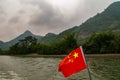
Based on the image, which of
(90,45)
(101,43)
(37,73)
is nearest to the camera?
(37,73)

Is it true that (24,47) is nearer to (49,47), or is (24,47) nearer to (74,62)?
(49,47)

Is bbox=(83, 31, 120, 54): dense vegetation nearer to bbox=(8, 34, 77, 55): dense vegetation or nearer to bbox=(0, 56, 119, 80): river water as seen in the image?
bbox=(8, 34, 77, 55): dense vegetation

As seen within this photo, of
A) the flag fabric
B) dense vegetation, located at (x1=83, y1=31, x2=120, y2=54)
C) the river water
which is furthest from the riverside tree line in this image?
the flag fabric

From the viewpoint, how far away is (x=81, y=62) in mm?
14000

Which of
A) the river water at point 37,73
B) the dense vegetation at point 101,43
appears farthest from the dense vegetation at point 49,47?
the river water at point 37,73

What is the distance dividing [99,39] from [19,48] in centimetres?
8879

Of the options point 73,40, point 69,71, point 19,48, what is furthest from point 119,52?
point 19,48

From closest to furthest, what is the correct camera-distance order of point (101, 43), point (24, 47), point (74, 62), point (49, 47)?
point (74, 62)
point (101, 43)
point (49, 47)
point (24, 47)

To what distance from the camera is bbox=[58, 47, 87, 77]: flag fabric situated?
13922 millimetres

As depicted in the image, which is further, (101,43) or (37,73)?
(101,43)

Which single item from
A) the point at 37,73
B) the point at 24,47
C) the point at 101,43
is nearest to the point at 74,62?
the point at 37,73

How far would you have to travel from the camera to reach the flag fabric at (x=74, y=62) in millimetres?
13922

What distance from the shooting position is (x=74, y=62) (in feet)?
46.4

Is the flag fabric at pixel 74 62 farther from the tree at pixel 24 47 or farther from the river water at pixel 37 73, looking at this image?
the tree at pixel 24 47
